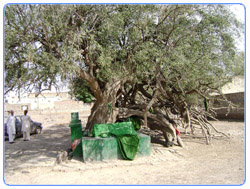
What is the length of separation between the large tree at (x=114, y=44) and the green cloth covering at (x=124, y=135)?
113cm

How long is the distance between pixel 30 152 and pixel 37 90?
9.39ft

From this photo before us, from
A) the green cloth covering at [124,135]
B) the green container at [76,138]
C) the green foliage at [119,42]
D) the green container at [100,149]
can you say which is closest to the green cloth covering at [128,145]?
the green cloth covering at [124,135]

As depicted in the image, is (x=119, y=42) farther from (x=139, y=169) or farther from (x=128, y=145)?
(x=139, y=169)

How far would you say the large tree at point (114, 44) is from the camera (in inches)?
247

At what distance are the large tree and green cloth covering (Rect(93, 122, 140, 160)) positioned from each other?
113 cm

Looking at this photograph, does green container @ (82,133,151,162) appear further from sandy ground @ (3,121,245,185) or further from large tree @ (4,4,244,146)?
large tree @ (4,4,244,146)

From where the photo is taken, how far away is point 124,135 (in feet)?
25.6

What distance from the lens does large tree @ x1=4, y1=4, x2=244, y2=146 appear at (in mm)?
6266

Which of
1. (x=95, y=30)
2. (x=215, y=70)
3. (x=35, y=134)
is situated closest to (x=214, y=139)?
(x=215, y=70)

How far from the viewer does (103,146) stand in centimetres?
746

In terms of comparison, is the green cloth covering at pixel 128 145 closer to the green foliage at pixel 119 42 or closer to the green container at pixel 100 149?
the green container at pixel 100 149

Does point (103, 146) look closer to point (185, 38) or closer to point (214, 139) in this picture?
point (185, 38)

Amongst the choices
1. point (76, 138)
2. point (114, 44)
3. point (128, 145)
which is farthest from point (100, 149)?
A: point (114, 44)

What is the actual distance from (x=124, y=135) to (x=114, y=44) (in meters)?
3.42
